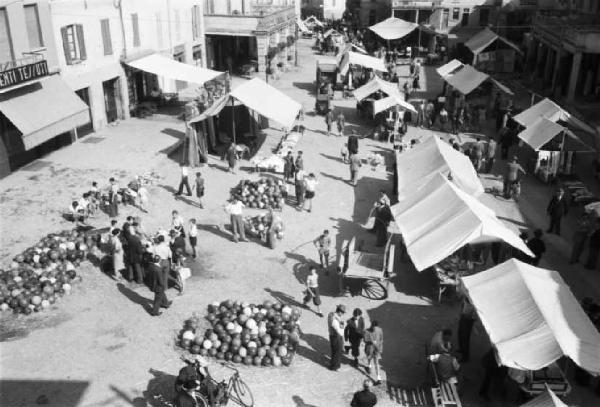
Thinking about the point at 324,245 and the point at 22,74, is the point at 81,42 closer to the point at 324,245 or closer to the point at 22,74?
the point at 22,74

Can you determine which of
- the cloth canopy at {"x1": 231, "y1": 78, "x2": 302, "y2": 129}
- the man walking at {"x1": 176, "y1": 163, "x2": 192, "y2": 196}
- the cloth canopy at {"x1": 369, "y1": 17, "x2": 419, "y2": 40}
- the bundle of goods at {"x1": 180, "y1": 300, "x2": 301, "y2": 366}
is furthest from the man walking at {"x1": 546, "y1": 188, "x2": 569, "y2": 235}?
the cloth canopy at {"x1": 369, "y1": 17, "x2": 419, "y2": 40}

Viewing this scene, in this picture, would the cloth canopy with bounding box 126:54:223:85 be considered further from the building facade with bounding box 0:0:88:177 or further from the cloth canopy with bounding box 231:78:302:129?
the building facade with bounding box 0:0:88:177

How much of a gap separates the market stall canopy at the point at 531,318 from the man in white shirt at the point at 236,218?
736 centimetres

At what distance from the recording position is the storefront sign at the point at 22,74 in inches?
805

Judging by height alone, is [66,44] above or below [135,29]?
above

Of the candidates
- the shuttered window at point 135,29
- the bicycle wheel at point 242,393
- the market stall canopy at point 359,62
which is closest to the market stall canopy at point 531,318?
the bicycle wheel at point 242,393

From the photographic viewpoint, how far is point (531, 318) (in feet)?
36.5

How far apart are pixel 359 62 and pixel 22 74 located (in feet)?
70.5

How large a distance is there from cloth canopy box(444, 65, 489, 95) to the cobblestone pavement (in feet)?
32.7

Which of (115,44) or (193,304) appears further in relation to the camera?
(115,44)

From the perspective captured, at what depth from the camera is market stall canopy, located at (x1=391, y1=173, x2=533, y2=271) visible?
14469mm

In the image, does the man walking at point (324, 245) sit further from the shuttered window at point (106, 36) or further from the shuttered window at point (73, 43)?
the shuttered window at point (106, 36)

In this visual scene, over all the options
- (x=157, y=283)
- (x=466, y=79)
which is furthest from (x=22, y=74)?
(x=466, y=79)

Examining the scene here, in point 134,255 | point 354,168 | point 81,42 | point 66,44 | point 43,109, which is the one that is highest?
point 66,44
